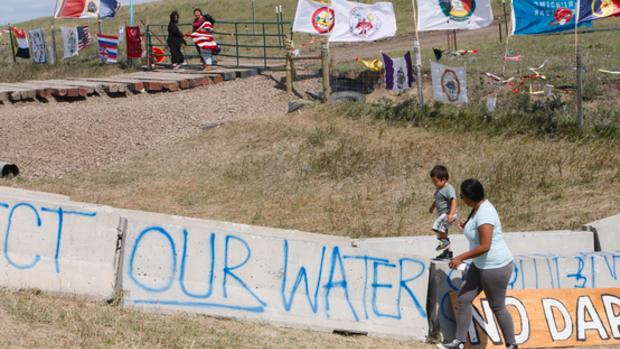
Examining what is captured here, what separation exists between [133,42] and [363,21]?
967cm

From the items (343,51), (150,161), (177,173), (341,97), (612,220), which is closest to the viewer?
(612,220)

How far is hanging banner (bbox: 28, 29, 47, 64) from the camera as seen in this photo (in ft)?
108

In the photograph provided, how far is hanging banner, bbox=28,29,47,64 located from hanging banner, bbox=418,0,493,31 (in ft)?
62.2

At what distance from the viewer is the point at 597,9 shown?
16188 millimetres

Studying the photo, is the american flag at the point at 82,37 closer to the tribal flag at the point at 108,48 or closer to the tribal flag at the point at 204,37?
the tribal flag at the point at 108,48

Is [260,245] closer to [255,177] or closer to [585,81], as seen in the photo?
[255,177]

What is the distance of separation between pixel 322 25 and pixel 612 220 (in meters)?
11.7

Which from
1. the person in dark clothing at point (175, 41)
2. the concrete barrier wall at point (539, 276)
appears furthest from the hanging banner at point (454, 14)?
the person in dark clothing at point (175, 41)

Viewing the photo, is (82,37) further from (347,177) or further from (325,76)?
(347,177)

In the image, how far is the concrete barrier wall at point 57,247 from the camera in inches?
313

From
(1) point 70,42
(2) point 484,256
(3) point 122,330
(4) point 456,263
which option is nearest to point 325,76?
(4) point 456,263

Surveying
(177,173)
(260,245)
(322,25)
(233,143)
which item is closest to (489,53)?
(322,25)

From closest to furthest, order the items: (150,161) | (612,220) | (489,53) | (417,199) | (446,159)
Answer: (612,220) → (417,199) → (446,159) → (150,161) → (489,53)

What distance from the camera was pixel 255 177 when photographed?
16.3 meters
